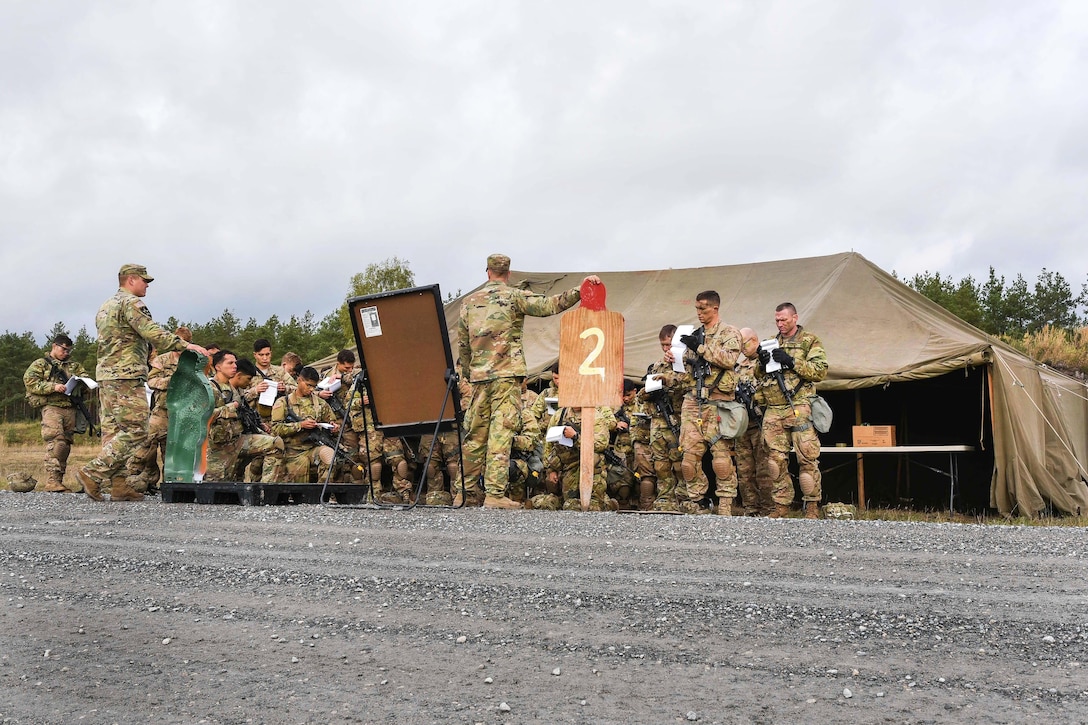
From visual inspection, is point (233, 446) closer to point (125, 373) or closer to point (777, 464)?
point (125, 373)

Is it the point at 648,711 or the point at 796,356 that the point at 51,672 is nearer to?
the point at 648,711

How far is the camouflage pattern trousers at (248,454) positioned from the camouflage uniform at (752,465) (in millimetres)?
5389

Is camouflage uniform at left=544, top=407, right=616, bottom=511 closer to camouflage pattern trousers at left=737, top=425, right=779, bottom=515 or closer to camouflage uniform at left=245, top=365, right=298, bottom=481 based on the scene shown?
camouflage pattern trousers at left=737, top=425, right=779, bottom=515

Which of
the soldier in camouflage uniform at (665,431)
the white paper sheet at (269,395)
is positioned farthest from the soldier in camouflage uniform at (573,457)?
the white paper sheet at (269,395)

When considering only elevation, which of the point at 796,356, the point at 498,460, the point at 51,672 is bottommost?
the point at 51,672

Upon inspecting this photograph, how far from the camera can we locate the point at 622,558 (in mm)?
5020

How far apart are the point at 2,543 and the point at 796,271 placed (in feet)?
34.2

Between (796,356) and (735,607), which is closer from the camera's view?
(735,607)

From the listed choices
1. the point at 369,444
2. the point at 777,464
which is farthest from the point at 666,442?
the point at 369,444

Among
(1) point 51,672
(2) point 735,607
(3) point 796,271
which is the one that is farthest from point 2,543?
(3) point 796,271

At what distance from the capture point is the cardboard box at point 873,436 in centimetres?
1035

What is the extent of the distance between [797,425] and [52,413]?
9.16m

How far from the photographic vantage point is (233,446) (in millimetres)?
10805

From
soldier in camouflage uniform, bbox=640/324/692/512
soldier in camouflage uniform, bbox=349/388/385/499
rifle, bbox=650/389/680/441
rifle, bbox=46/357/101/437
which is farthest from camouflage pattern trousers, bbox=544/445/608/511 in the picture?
rifle, bbox=46/357/101/437
